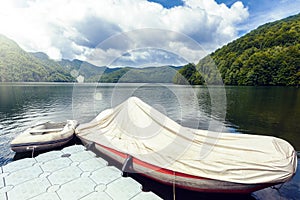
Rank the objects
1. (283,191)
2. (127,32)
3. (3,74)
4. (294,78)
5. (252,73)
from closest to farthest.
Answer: (283,191) < (127,32) < (294,78) < (252,73) < (3,74)

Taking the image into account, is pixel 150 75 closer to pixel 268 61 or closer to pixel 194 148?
pixel 194 148

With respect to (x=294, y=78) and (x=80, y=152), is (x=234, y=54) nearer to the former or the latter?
(x=294, y=78)

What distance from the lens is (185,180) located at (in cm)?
458

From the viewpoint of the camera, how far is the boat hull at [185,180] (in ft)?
13.4

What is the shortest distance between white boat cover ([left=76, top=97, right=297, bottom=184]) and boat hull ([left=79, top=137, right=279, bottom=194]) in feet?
0.54

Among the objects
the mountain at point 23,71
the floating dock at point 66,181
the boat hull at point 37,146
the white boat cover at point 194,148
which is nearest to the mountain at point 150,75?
the white boat cover at point 194,148

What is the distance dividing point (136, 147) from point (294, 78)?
68238 mm

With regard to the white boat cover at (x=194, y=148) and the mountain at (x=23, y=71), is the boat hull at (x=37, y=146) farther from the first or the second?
the mountain at (x=23, y=71)

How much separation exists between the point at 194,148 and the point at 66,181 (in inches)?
154

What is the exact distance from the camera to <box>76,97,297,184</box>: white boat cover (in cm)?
398

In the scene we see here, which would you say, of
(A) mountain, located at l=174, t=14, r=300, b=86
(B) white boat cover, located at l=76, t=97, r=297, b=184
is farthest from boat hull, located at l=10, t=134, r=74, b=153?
(A) mountain, located at l=174, t=14, r=300, b=86

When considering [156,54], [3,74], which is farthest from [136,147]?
[3,74]

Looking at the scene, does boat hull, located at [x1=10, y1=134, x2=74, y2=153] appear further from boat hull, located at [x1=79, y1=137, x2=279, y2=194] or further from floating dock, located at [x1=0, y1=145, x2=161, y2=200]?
boat hull, located at [x1=79, y1=137, x2=279, y2=194]

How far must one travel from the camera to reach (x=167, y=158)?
492cm
